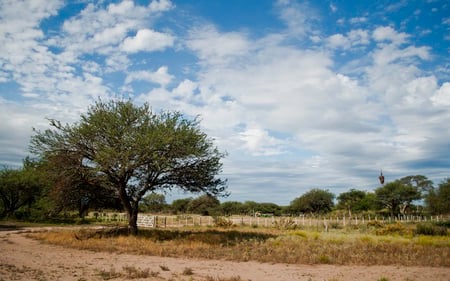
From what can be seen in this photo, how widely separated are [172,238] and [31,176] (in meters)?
28.6

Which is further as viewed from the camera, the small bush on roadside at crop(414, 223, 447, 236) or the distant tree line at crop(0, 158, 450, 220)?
A: the small bush on roadside at crop(414, 223, 447, 236)

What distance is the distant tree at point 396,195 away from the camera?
71.1 metres

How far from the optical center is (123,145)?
22.4 meters

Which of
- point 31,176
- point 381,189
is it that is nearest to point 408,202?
→ point 381,189

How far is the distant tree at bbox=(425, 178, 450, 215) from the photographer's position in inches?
1826

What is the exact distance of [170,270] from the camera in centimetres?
1378

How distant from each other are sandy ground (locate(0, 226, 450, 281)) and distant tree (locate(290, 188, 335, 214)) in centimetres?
7206

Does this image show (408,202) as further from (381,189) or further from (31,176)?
(31,176)

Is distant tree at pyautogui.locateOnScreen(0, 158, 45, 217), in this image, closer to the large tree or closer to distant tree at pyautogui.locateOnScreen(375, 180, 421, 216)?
the large tree

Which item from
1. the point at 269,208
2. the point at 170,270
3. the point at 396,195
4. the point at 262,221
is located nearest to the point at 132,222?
the point at 170,270

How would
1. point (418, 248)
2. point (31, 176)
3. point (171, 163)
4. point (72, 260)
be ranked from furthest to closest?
point (31, 176), point (171, 163), point (418, 248), point (72, 260)

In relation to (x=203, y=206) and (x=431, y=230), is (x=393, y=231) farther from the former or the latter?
(x=203, y=206)

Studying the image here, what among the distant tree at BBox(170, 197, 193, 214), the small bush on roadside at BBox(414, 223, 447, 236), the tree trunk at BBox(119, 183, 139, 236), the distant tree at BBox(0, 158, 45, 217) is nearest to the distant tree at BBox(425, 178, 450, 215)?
the small bush on roadside at BBox(414, 223, 447, 236)

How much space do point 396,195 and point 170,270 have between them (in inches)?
2678
